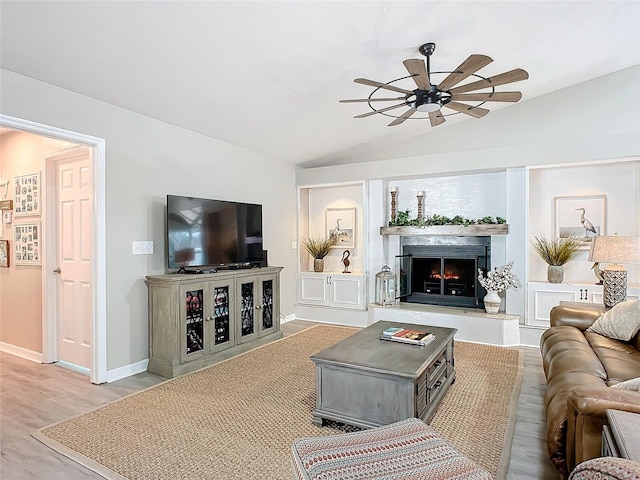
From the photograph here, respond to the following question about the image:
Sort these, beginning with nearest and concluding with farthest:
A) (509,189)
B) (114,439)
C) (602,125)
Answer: (114,439), (602,125), (509,189)

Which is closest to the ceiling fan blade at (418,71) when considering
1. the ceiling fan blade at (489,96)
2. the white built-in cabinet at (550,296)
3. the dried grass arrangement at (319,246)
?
the ceiling fan blade at (489,96)

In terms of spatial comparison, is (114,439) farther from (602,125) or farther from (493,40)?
(602,125)

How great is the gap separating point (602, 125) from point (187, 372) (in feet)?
17.9

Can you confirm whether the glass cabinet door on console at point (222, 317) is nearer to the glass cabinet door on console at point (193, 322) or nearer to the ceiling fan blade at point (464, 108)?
the glass cabinet door on console at point (193, 322)

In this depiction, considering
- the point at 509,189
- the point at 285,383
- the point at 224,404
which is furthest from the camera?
the point at 509,189

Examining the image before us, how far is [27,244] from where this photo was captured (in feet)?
13.8

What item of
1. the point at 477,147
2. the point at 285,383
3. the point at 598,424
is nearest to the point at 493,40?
the point at 477,147

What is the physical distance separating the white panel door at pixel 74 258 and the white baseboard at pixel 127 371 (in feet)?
1.62

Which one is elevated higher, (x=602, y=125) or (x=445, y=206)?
(x=602, y=125)

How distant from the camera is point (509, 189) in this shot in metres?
4.92

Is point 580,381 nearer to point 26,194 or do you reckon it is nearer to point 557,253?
point 557,253

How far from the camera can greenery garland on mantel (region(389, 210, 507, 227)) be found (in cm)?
507

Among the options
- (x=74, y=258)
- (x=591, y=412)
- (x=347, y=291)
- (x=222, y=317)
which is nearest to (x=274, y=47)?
Result: (x=222, y=317)

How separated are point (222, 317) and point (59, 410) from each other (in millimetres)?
1583
